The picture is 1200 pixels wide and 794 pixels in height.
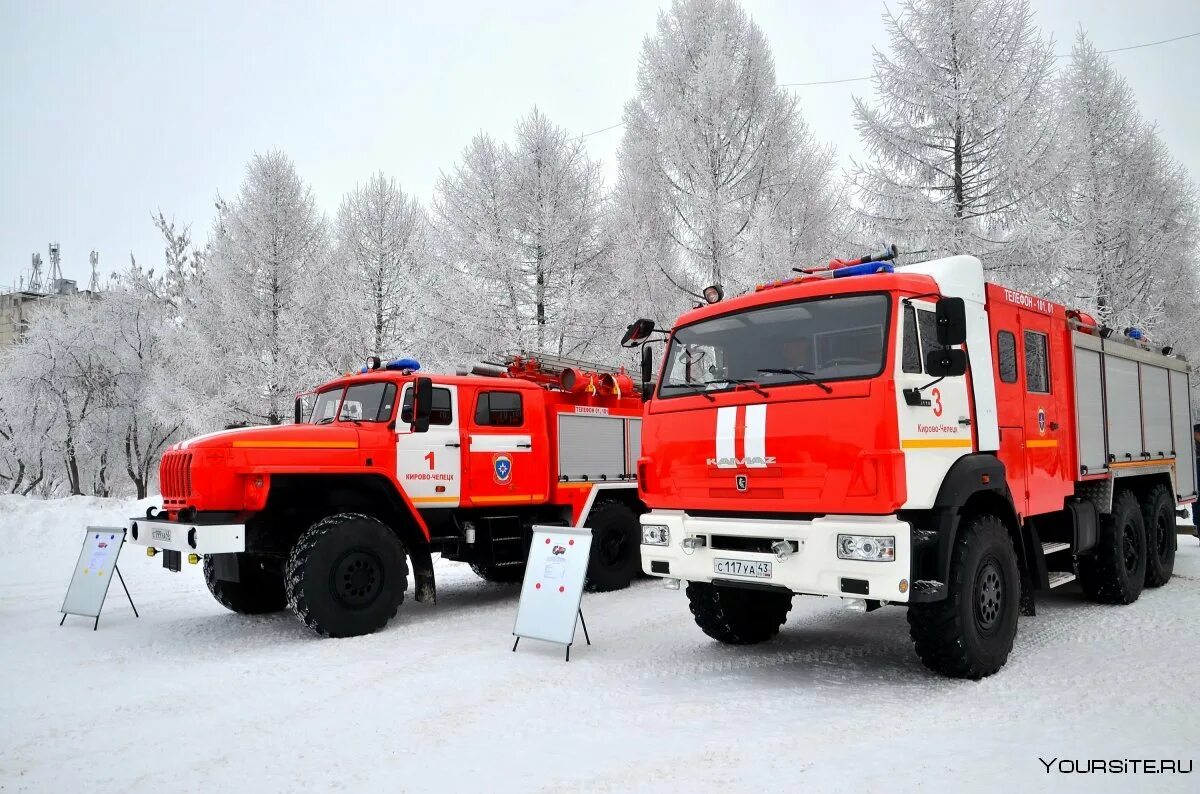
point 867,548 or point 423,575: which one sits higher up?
point 867,548

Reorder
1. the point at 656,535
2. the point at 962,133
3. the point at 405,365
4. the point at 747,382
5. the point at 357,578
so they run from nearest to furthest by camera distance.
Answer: the point at 747,382
the point at 656,535
the point at 357,578
the point at 405,365
the point at 962,133

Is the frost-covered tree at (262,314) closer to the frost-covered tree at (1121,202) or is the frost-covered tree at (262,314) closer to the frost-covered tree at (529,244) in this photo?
the frost-covered tree at (529,244)

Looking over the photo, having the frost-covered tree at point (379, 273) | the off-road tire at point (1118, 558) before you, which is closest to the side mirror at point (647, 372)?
the off-road tire at point (1118, 558)

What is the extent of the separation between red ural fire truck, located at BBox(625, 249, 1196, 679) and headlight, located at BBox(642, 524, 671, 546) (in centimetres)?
2

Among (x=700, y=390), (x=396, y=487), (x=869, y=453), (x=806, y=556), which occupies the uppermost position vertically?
(x=700, y=390)

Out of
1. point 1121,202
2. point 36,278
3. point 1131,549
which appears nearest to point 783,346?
point 1131,549

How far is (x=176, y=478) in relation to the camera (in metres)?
7.80

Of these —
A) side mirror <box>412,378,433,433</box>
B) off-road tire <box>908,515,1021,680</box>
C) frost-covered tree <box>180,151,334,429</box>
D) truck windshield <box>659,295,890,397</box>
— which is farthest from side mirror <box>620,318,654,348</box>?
frost-covered tree <box>180,151,334,429</box>

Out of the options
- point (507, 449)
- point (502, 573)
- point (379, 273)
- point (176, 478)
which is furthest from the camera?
point (379, 273)

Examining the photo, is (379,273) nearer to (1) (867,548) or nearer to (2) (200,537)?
(2) (200,537)

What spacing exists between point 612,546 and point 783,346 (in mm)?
5276

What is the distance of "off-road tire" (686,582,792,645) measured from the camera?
22.8 ft

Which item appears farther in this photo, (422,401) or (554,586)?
(422,401)

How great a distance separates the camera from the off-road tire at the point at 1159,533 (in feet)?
30.1
